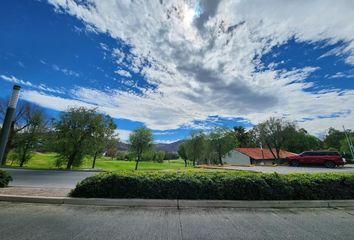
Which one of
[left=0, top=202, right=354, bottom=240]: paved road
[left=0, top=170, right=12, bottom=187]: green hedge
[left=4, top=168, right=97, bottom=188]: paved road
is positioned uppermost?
[left=0, top=170, right=12, bottom=187]: green hedge

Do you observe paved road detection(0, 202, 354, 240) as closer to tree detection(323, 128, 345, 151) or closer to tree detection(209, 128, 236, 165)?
tree detection(209, 128, 236, 165)

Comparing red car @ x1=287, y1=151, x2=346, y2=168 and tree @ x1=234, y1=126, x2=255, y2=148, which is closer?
red car @ x1=287, y1=151, x2=346, y2=168

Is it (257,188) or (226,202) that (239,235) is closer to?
(226,202)

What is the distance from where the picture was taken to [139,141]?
118 ft

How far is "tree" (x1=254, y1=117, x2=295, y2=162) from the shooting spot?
136 ft

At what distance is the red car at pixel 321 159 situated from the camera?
2372cm

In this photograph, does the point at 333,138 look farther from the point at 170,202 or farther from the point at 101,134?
the point at 170,202

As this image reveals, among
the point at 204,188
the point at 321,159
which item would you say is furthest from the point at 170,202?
the point at 321,159

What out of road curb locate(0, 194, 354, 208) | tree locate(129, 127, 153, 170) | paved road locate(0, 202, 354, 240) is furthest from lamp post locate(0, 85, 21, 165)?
tree locate(129, 127, 153, 170)

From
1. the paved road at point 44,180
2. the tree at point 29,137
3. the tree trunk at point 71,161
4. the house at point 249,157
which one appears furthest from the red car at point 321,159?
the tree at point 29,137

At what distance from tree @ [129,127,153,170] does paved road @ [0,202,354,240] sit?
30053mm

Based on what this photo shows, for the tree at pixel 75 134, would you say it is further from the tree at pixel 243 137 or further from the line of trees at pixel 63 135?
the tree at pixel 243 137

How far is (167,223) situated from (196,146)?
5151 cm

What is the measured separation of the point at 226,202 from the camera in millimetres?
5984
